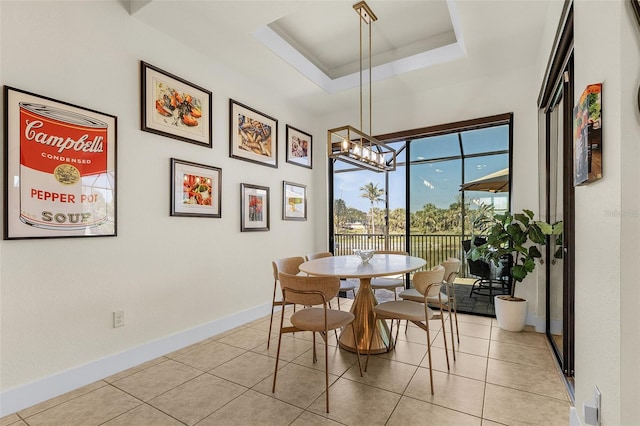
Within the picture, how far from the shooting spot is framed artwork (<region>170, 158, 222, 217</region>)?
2.90 metres

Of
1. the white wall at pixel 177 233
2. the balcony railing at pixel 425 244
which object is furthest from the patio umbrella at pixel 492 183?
the balcony railing at pixel 425 244

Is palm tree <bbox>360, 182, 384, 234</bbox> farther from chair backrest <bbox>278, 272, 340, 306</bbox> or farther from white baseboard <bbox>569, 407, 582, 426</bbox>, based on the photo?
white baseboard <bbox>569, 407, 582, 426</bbox>

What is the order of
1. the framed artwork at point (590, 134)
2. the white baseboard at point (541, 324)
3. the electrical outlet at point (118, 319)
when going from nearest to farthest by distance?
the framed artwork at point (590, 134), the electrical outlet at point (118, 319), the white baseboard at point (541, 324)

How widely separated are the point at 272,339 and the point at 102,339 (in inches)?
56.9

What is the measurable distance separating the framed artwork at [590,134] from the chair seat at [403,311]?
133 centimetres

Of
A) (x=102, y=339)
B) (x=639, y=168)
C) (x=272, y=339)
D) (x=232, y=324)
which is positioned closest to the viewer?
(x=639, y=168)

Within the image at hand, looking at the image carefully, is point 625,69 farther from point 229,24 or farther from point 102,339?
point 102,339

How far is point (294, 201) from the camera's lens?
449 cm

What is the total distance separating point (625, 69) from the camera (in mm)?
1087

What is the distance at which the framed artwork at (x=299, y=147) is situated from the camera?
4418 millimetres

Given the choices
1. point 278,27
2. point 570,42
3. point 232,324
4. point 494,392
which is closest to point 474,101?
point 570,42

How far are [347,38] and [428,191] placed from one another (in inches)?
98.9

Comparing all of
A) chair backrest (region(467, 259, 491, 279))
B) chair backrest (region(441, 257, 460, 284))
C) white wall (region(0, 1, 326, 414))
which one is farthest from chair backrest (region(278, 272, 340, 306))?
chair backrest (region(467, 259, 491, 279))

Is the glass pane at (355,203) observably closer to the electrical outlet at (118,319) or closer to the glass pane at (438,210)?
the glass pane at (438,210)
